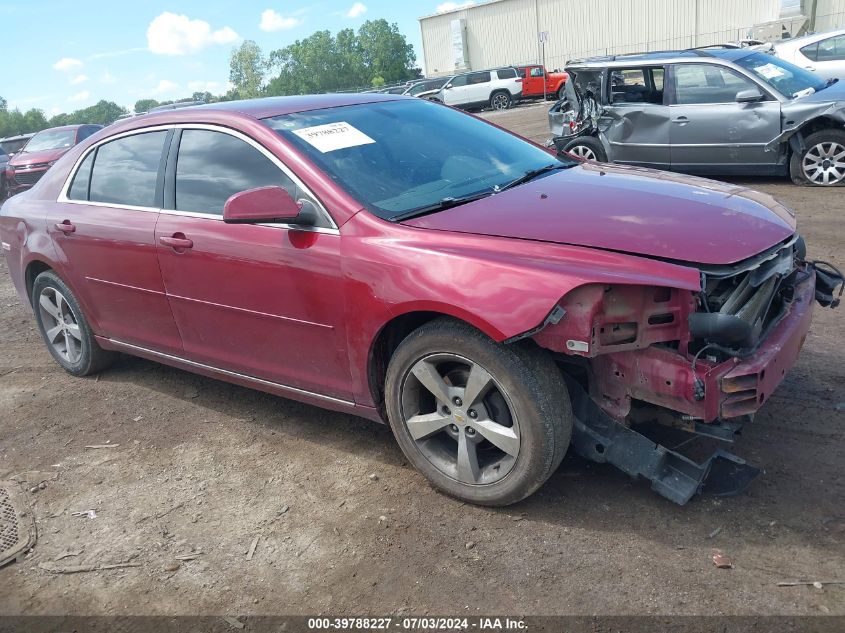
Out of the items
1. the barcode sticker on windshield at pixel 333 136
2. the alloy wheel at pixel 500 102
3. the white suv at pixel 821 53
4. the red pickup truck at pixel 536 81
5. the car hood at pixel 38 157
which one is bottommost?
the alloy wheel at pixel 500 102

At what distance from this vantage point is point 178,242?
4008 millimetres

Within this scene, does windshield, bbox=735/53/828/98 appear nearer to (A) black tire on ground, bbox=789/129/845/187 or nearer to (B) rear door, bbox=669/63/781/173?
(B) rear door, bbox=669/63/781/173

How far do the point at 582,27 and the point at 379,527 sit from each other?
55.4m

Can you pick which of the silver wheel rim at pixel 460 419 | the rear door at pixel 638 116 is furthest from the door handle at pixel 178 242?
the rear door at pixel 638 116

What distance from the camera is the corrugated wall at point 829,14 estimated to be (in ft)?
120

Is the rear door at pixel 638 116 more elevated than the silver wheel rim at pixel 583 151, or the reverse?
the rear door at pixel 638 116

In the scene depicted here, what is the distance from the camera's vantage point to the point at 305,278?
3.52 metres

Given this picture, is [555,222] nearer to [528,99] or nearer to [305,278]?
[305,278]

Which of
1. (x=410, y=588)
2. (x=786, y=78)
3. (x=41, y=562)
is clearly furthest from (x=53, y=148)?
(x=410, y=588)

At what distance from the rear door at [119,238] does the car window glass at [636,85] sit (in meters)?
7.19

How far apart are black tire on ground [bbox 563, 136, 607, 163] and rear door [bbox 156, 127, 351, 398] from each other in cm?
722

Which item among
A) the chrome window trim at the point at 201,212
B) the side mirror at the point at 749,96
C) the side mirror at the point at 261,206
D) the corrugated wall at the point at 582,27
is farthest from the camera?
the corrugated wall at the point at 582,27

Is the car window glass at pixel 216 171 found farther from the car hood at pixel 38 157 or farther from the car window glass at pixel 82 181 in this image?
the car hood at pixel 38 157

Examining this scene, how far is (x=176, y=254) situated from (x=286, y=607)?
6.61ft
